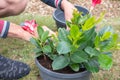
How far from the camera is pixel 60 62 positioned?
1769 millimetres

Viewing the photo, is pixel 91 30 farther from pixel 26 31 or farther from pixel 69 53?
pixel 26 31

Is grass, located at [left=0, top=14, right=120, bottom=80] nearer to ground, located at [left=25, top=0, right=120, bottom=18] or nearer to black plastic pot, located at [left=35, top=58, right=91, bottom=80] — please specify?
black plastic pot, located at [left=35, top=58, right=91, bottom=80]

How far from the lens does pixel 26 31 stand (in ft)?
6.40

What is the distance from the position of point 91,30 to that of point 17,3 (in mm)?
620

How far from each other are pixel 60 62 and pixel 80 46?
0.49 feet

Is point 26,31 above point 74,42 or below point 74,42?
below

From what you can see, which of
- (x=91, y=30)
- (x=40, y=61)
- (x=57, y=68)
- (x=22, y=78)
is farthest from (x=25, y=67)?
(x=91, y=30)

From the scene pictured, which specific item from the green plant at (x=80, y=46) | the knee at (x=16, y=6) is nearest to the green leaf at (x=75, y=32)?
the green plant at (x=80, y=46)

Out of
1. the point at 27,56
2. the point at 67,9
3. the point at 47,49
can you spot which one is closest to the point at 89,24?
the point at 47,49

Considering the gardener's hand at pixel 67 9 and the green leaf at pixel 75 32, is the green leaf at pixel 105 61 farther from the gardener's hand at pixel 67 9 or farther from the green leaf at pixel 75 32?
the gardener's hand at pixel 67 9

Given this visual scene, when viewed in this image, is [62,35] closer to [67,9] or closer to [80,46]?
[80,46]

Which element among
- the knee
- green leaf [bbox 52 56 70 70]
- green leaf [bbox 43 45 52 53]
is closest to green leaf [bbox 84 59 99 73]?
green leaf [bbox 52 56 70 70]

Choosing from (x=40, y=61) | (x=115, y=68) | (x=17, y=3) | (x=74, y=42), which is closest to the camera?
(x=74, y=42)

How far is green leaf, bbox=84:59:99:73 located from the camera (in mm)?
1784
